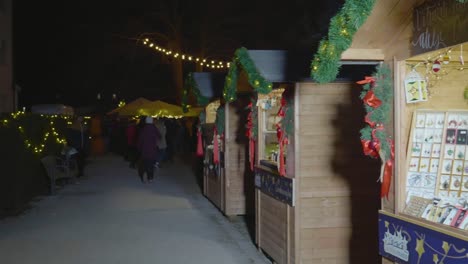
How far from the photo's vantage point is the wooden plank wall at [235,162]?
10500 mm

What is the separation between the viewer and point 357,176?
22.0 ft

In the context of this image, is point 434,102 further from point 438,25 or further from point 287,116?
point 287,116

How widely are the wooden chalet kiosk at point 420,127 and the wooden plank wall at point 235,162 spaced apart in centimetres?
587

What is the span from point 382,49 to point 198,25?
3172 cm

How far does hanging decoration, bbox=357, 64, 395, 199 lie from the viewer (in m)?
4.46

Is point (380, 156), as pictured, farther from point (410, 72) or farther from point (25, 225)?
point (25, 225)

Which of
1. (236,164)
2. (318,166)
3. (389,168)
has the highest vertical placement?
(389,168)

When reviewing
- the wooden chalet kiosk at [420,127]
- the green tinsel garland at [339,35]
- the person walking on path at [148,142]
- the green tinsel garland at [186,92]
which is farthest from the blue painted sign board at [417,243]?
the person walking on path at [148,142]

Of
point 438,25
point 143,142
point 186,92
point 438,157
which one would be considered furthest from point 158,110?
point 438,25

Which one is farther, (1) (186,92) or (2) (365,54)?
(1) (186,92)

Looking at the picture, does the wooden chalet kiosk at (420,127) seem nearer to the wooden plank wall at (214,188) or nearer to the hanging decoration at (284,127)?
the hanging decoration at (284,127)

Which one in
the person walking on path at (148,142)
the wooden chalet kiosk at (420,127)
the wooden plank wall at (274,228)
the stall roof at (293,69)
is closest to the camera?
the wooden chalet kiosk at (420,127)

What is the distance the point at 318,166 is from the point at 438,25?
2.88 meters

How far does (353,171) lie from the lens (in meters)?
6.69
